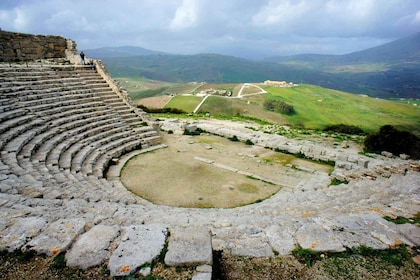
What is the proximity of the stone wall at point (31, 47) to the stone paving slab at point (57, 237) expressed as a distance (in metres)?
20.3

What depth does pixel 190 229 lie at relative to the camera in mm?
4266

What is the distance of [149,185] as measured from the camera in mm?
9672

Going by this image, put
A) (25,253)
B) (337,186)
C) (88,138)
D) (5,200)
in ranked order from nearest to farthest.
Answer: (25,253)
(5,200)
(337,186)
(88,138)

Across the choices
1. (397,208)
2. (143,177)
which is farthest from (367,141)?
(143,177)

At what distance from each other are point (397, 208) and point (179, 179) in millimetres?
7042

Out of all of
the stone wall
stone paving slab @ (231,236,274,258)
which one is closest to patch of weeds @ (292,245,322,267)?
stone paving slab @ (231,236,274,258)

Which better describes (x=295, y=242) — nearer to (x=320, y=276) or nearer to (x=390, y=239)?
(x=320, y=276)

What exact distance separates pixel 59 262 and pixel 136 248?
3.22ft

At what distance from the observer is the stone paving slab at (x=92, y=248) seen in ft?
11.2

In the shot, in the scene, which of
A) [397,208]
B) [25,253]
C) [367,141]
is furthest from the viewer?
[367,141]

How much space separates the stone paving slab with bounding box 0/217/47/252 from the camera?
3616mm

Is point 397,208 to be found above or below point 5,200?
below

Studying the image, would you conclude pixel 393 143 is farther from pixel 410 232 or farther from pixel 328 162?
pixel 410 232

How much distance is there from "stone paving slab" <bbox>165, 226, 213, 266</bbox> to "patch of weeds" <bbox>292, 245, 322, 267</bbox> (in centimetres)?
140
